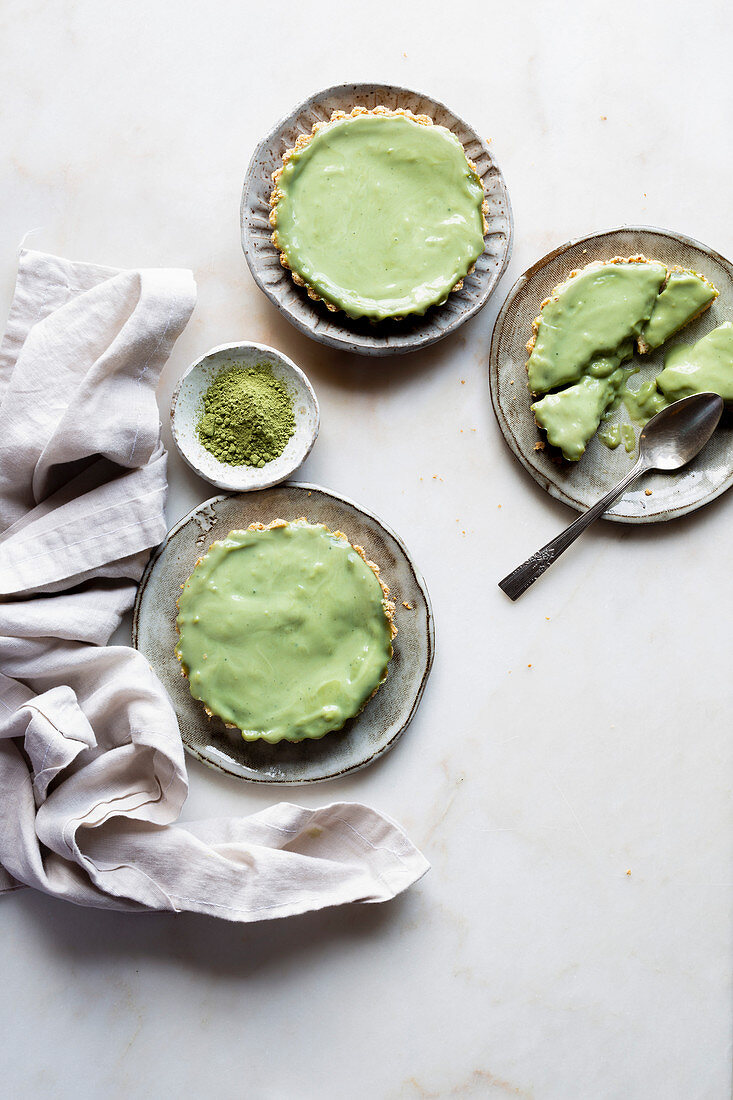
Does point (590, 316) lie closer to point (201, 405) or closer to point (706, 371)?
point (706, 371)

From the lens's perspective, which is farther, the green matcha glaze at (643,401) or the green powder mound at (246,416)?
the green matcha glaze at (643,401)

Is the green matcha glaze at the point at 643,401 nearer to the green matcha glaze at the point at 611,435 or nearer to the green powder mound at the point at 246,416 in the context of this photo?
the green matcha glaze at the point at 611,435

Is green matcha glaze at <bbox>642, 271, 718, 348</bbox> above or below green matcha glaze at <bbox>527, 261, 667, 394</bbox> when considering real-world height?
above

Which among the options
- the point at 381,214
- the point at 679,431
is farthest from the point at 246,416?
the point at 679,431

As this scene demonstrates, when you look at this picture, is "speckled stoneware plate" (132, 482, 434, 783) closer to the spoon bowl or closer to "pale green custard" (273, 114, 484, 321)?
"pale green custard" (273, 114, 484, 321)

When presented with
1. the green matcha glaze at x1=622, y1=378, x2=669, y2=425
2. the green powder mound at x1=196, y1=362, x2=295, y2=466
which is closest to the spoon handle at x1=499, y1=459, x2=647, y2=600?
the green matcha glaze at x1=622, y1=378, x2=669, y2=425

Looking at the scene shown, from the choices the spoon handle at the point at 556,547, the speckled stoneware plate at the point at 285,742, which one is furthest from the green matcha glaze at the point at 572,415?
the speckled stoneware plate at the point at 285,742

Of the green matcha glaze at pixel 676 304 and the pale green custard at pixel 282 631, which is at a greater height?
the green matcha glaze at pixel 676 304
